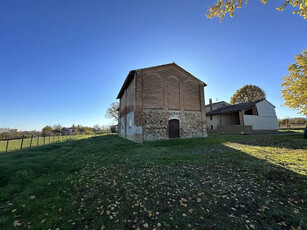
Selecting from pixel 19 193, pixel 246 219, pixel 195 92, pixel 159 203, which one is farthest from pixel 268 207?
pixel 195 92

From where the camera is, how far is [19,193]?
3521 millimetres

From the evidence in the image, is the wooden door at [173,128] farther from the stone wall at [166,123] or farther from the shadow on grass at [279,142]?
the shadow on grass at [279,142]

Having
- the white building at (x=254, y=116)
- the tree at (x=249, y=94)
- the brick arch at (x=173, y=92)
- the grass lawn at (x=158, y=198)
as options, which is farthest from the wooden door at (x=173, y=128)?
the tree at (x=249, y=94)

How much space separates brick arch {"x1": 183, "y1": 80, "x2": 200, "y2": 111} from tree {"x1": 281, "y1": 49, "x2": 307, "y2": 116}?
8.10 metres

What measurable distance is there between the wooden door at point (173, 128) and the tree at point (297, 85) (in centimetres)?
1056

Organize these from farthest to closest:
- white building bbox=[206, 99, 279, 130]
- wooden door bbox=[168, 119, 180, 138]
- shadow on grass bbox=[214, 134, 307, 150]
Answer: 1. white building bbox=[206, 99, 279, 130]
2. wooden door bbox=[168, 119, 180, 138]
3. shadow on grass bbox=[214, 134, 307, 150]

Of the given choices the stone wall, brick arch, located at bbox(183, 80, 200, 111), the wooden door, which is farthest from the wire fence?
brick arch, located at bbox(183, 80, 200, 111)

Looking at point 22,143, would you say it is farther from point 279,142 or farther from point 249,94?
point 249,94

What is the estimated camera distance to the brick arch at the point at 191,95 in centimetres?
1518

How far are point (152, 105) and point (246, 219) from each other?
1139cm

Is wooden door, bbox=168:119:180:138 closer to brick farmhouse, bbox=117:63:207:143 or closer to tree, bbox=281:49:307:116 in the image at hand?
brick farmhouse, bbox=117:63:207:143

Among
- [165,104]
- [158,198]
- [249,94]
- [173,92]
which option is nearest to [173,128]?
[165,104]

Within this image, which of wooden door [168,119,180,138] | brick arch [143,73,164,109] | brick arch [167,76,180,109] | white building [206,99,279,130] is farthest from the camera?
white building [206,99,279,130]

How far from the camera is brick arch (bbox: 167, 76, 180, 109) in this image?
14.2m
